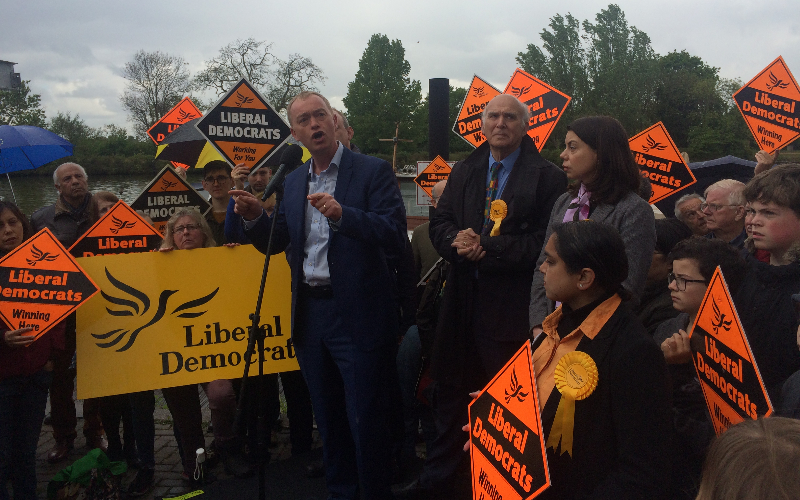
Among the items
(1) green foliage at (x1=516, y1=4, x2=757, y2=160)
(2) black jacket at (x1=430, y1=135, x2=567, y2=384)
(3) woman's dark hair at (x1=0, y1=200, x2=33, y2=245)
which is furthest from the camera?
(1) green foliage at (x1=516, y1=4, x2=757, y2=160)

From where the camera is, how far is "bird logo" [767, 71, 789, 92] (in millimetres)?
6000

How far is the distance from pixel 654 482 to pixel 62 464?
14.2ft

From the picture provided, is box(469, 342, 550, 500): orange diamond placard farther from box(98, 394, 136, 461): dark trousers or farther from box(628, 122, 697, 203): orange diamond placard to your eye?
box(628, 122, 697, 203): orange diamond placard

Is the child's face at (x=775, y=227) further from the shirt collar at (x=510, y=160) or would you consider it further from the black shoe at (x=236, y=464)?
the black shoe at (x=236, y=464)

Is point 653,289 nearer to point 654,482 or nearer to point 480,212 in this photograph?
point 480,212

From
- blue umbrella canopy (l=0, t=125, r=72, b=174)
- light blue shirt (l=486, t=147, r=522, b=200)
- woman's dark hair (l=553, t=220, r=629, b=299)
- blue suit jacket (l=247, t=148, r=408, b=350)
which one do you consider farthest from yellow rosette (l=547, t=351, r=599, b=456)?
blue umbrella canopy (l=0, t=125, r=72, b=174)

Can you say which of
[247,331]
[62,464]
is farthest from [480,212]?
[62,464]

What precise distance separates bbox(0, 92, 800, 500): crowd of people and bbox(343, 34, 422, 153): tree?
50893 millimetres

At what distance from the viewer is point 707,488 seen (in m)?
1.22

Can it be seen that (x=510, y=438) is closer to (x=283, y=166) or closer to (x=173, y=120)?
(x=283, y=166)

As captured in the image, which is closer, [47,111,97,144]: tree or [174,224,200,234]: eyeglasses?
[174,224,200,234]: eyeglasses

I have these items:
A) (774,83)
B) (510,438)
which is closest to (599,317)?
(510,438)

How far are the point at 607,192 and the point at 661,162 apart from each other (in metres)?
3.50

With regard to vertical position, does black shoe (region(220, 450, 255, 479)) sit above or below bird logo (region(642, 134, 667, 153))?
below
